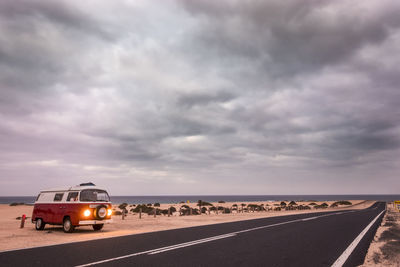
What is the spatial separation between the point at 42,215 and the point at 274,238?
44.2 feet

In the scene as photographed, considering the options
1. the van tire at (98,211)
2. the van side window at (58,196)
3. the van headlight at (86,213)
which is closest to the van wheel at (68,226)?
the van headlight at (86,213)

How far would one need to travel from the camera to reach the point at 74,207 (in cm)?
1633

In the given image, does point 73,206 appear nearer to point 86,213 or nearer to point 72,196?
point 72,196

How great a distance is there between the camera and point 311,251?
33.8 feet

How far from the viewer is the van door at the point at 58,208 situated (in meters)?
16.9

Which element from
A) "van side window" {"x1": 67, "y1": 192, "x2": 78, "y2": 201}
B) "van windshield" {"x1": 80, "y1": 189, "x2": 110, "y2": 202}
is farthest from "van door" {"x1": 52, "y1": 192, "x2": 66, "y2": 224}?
"van windshield" {"x1": 80, "y1": 189, "x2": 110, "y2": 202}

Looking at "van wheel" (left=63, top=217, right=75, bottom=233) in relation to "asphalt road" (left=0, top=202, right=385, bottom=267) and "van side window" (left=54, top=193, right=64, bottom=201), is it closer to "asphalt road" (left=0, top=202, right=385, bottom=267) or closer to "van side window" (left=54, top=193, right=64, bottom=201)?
"van side window" (left=54, top=193, right=64, bottom=201)

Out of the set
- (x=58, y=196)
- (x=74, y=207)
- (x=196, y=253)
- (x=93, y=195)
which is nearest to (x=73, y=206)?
(x=74, y=207)

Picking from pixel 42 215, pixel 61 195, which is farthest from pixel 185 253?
pixel 42 215

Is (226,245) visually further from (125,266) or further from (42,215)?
(42,215)

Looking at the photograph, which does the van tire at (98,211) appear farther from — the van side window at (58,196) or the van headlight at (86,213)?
the van side window at (58,196)

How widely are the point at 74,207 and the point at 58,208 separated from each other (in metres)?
1.49

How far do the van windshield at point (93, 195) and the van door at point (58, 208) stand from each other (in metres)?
1.34

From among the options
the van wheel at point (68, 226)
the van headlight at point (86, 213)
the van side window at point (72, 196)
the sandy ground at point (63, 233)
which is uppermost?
the van side window at point (72, 196)
